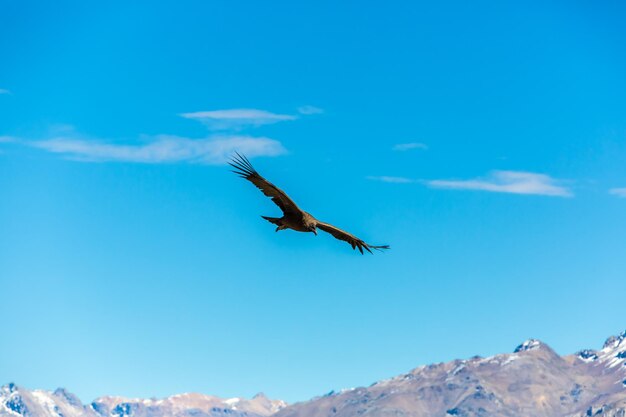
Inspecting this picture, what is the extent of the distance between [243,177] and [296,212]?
273 cm

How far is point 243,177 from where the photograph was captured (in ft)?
157

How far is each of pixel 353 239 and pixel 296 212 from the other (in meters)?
2.80

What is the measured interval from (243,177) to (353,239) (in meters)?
5.52

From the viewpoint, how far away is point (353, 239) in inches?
1951

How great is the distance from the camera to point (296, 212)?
48.7 meters
